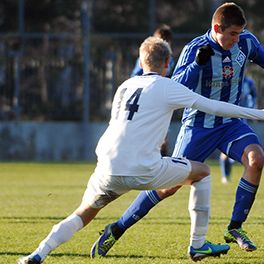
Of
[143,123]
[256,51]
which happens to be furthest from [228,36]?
[143,123]

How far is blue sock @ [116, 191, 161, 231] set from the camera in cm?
765

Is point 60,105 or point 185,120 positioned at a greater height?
point 185,120

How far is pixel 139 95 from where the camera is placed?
6652 millimetres

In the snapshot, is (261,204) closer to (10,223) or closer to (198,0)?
(10,223)

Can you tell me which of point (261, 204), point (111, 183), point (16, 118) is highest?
point (111, 183)

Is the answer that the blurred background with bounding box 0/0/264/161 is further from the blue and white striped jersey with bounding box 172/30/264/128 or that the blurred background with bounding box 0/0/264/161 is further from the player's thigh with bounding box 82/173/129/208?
the player's thigh with bounding box 82/173/129/208

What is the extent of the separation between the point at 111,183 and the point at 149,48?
0.93 meters

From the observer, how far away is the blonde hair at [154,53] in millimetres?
6684

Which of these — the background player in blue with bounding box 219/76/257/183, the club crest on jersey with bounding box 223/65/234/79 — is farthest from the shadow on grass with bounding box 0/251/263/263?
the background player in blue with bounding box 219/76/257/183

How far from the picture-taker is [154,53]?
6688mm

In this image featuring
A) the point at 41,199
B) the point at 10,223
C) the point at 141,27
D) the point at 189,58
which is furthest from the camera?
the point at 141,27

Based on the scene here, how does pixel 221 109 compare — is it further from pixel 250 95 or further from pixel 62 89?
pixel 62 89

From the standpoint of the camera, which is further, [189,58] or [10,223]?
[10,223]

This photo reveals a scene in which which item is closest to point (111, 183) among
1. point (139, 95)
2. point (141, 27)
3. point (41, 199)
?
point (139, 95)
